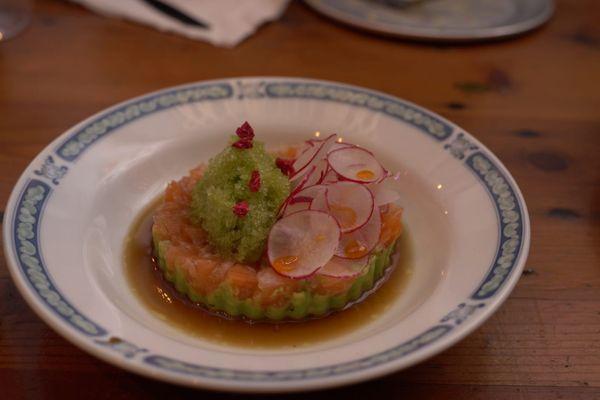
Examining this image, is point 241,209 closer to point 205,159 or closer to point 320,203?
point 320,203

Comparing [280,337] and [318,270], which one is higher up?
[318,270]

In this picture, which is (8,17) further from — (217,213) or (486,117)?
(486,117)

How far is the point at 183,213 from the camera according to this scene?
1.64 m

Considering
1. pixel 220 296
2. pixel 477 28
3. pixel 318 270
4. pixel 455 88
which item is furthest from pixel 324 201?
pixel 477 28

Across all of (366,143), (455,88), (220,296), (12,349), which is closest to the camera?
(12,349)

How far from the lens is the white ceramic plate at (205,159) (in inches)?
44.5

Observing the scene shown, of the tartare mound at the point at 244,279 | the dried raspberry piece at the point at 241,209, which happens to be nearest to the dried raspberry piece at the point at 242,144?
the dried raspberry piece at the point at 241,209

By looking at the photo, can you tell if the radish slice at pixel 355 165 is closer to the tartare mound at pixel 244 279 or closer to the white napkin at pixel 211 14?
the tartare mound at pixel 244 279

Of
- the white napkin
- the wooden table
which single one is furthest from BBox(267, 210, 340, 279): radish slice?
the white napkin

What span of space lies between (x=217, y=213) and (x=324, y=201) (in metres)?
0.24

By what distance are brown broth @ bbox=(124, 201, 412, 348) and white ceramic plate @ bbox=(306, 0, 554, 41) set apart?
1316 mm

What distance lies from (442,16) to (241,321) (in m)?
1.88

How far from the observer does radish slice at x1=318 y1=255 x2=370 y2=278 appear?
145 cm

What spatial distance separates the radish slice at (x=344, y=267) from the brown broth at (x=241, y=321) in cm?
10
